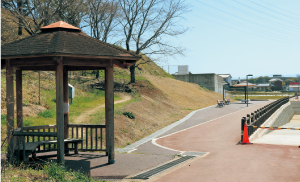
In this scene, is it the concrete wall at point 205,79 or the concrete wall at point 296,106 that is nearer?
the concrete wall at point 296,106

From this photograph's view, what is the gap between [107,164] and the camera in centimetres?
834

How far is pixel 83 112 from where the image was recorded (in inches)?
744

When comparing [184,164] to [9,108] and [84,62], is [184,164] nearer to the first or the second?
[84,62]

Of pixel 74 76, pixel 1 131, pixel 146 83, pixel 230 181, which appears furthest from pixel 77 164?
pixel 146 83

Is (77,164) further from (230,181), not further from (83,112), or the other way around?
(83,112)

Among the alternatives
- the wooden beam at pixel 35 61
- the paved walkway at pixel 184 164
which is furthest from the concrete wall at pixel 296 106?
the wooden beam at pixel 35 61

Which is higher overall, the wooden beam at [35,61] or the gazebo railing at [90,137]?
the wooden beam at [35,61]

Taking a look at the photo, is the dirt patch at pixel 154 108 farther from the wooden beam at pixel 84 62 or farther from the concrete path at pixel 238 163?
the wooden beam at pixel 84 62

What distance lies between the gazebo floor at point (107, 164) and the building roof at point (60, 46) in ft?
9.05

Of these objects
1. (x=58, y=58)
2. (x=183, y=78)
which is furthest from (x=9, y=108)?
(x=183, y=78)

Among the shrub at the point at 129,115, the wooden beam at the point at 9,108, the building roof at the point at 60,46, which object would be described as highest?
the building roof at the point at 60,46

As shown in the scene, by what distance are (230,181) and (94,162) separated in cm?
403

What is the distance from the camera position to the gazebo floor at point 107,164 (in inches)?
289

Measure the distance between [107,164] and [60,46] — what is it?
361cm
